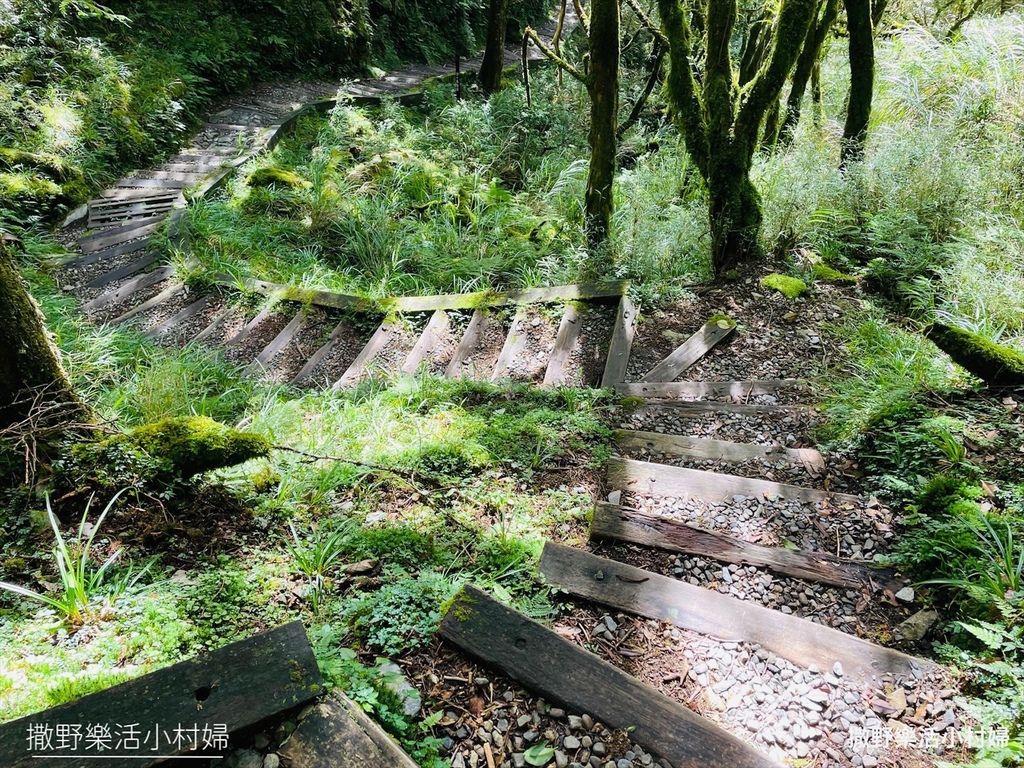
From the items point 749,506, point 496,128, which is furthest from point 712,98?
point 496,128

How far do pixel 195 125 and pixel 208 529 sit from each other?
9974mm

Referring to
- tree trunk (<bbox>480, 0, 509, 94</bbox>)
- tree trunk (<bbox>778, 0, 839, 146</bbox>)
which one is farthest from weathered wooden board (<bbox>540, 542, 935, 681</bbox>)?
tree trunk (<bbox>480, 0, 509, 94</bbox>)

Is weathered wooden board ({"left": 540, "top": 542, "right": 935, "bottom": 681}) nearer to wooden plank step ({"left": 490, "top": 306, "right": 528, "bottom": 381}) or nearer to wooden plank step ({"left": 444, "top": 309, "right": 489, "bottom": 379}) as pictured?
wooden plank step ({"left": 490, "top": 306, "right": 528, "bottom": 381})

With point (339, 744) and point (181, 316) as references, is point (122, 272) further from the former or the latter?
point (339, 744)

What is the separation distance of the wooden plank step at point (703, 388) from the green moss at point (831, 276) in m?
1.70

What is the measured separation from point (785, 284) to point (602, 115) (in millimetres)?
2522

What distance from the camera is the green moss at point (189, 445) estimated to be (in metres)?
2.53

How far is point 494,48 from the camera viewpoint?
40.8ft

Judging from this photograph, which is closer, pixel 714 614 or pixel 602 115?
pixel 714 614

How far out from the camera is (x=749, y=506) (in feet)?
9.21

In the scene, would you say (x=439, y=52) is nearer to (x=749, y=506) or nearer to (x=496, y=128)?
(x=496, y=128)

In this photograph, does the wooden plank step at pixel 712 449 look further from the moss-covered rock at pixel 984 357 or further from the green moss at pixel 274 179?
the green moss at pixel 274 179

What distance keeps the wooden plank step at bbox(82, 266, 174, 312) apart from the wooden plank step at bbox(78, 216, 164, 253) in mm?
905

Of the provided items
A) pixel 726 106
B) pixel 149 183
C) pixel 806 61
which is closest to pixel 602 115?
pixel 726 106
